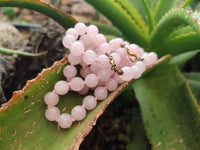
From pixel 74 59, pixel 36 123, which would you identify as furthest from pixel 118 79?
pixel 36 123

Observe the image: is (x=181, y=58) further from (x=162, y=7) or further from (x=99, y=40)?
(x=99, y=40)

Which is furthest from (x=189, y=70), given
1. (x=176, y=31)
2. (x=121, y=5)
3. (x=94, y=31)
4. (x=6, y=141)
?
(x=6, y=141)

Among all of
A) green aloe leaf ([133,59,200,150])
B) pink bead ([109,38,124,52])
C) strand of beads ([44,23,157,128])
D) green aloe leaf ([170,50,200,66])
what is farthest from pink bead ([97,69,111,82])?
green aloe leaf ([170,50,200,66])

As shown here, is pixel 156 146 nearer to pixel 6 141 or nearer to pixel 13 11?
pixel 6 141

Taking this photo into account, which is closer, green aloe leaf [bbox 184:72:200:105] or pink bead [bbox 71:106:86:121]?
pink bead [bbox 71:106:86:121]

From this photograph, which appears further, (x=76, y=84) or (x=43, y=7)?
(x=43, y=7)

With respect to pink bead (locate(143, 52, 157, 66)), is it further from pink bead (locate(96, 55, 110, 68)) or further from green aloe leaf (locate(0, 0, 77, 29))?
green aloe leaf (locate(0, 0, 77, 29))

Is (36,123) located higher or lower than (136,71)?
lower
